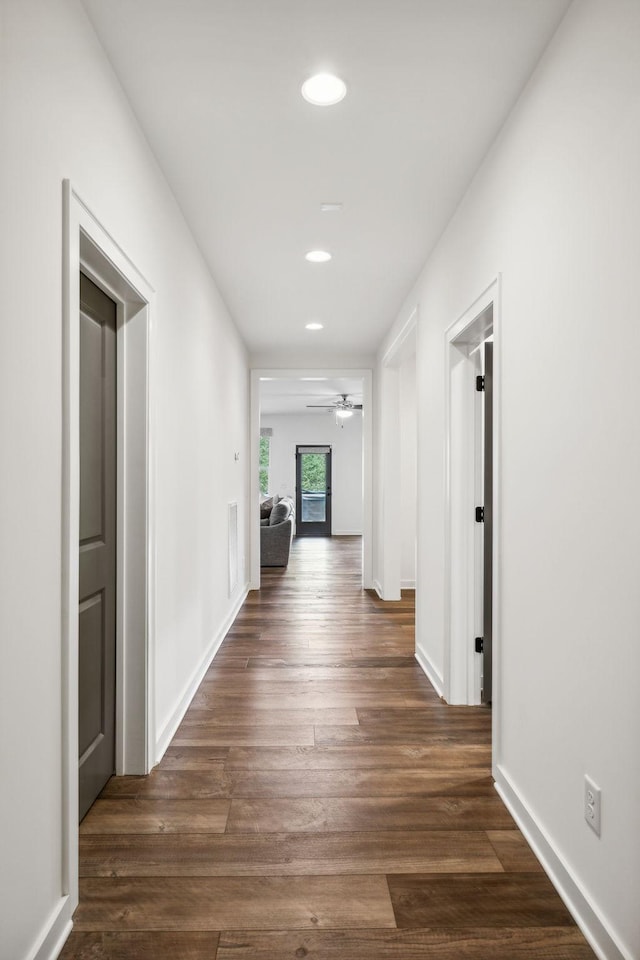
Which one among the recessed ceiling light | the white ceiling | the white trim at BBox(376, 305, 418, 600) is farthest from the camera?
the white trim at BBox(376, 305, 418, 600)

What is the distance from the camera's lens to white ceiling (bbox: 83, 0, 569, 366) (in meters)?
1.71

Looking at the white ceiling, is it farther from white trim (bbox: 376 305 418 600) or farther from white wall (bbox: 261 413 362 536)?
white wall (bbox: 261 413 362 536)

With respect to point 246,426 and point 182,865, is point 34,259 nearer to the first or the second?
point 182,865

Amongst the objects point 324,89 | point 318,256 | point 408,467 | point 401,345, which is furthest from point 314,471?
point 324,89

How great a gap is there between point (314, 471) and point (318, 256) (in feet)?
28.6

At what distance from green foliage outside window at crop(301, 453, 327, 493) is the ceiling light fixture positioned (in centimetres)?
858

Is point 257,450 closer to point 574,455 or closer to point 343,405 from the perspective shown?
point 343,405

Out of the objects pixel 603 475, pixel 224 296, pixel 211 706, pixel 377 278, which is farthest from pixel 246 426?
pixel 603 475

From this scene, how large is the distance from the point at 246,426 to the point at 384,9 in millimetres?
4626

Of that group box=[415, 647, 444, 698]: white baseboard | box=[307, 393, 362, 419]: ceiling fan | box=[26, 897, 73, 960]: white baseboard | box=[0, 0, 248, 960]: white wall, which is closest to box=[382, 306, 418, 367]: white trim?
box=[415, 647, 444, 698]: white baseboard

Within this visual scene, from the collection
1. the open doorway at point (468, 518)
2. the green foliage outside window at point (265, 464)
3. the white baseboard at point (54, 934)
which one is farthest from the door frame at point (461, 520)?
the green foliage outside window at point (265, 464)

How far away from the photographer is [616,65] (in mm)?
1416

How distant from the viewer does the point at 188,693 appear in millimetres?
3104

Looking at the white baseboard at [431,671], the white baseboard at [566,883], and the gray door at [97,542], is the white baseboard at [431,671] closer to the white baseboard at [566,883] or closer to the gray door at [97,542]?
the white baseboard at [566,883]
